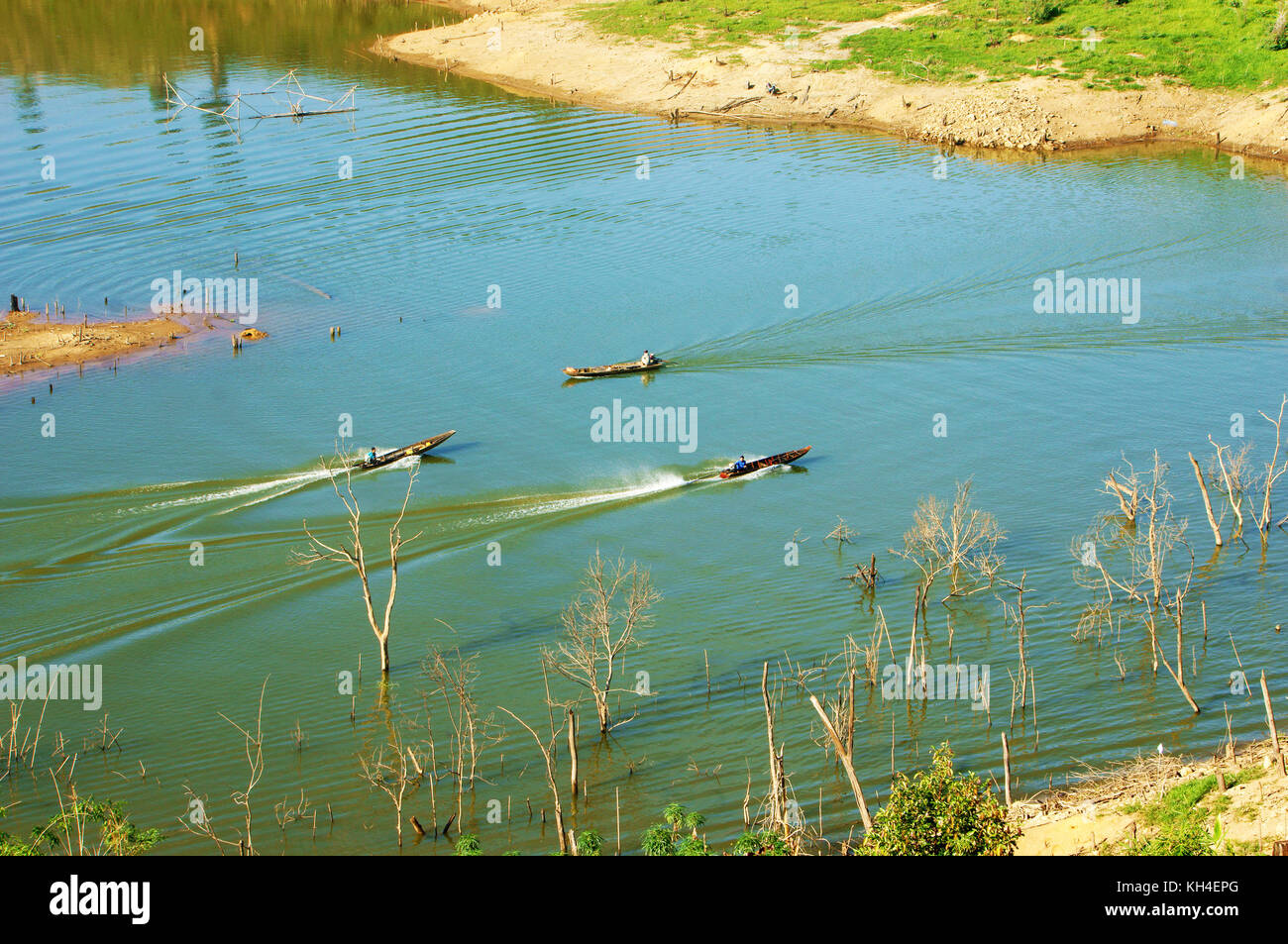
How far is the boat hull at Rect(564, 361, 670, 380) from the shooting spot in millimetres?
53719

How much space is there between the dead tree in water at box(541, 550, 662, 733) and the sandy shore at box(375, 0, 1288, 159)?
2144 inches

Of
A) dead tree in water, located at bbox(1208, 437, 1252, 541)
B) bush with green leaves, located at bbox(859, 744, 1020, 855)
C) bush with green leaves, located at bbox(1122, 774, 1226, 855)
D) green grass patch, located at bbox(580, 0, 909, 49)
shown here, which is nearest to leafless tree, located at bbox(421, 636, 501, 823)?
→ bush with green leaves, located at bbox(859, 744, 1020, 855)

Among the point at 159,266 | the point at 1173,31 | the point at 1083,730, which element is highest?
the point at 1173,31

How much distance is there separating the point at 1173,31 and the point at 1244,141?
11.6 m

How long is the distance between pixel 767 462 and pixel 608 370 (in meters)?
10.0

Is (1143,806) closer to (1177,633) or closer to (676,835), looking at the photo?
(1177,633)

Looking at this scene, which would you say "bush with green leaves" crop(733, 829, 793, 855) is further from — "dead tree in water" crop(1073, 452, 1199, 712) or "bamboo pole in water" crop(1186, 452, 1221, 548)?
"bamboo pole in water" crop(1186, 452, 1221, 548)

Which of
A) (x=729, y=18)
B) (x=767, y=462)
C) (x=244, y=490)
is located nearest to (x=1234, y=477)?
(x=767, y=462)

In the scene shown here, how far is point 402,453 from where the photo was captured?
46594 mm

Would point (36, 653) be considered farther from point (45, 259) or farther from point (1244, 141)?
point (1244, 141)

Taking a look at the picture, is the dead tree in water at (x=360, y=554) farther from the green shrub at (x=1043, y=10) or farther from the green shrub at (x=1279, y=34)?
the green shrub at (x=1279, y=34)

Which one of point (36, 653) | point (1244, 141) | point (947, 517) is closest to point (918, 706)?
point (947, 517)

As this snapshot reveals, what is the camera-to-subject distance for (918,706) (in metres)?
34.7

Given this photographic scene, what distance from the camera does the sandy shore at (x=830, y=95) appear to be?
8312 centimetres
